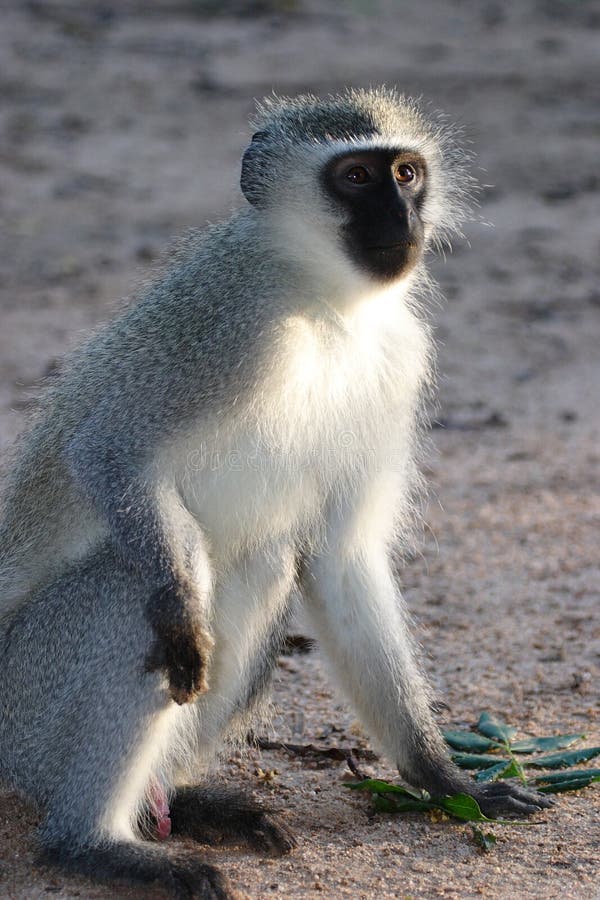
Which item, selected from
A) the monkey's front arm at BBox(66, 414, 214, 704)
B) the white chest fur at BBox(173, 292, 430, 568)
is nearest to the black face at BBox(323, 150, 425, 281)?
the white chest fur at BBox(173, 292, 430, 568)

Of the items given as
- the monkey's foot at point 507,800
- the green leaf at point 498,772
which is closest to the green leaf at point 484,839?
the monkey's foot at point 507,800

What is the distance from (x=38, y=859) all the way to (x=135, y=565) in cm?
78

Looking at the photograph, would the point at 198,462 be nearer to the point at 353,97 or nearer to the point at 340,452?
the point at 340,452

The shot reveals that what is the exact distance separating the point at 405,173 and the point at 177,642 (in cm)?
146

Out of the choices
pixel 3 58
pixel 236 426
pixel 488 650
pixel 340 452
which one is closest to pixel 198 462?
pixel 236 426

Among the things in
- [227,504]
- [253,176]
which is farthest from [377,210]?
[227,504]

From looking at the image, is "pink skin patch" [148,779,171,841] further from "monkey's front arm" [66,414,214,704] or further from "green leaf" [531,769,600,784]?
"green leaf" [531,769,600,784]

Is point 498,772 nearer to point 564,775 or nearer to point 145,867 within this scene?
point 564,775

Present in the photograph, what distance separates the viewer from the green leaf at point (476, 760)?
4059mm

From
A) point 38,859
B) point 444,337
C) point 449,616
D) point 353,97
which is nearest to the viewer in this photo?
point 38,859

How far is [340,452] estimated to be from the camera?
12.1 ft

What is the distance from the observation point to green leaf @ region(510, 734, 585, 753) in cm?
406

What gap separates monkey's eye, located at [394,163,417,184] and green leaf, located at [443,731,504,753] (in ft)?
5.64

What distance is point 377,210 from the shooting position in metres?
3.62
